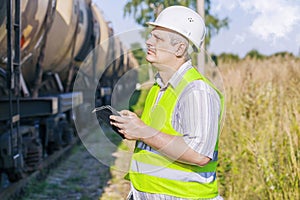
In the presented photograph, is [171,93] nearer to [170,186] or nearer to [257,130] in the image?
[170,186]

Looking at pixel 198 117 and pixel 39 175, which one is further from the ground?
pixel 198 117

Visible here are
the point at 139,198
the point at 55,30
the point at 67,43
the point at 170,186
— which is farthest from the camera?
the point at 67,43

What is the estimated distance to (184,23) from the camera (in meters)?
2.07

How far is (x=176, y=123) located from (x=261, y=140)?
10.2 feet

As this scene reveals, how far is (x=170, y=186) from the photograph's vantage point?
214cm

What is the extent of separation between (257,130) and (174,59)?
3.91 meters

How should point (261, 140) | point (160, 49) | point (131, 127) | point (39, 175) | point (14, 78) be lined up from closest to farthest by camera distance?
1. point (131, 127)
2. point (160, 49)
3. point (261, 140)
4. point (14, 78)
5. point (39, 175)

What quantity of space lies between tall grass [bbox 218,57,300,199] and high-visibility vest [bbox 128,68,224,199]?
6.19ft

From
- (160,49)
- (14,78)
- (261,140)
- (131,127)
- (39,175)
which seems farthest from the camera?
(39,175)

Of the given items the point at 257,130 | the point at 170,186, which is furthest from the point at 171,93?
the point at 257,130

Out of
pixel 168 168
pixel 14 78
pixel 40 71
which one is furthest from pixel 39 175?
pixel 168 168

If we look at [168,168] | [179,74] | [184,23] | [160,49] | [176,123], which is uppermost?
[184,23]

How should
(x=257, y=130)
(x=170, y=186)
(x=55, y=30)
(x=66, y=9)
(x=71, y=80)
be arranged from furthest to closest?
(x=71, y=80), (x=66, y=9), (x=55, y=30), (x=257, y=130), (x=170, y=186)

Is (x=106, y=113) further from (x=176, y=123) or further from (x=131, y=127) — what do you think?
(x=176, y=123)
